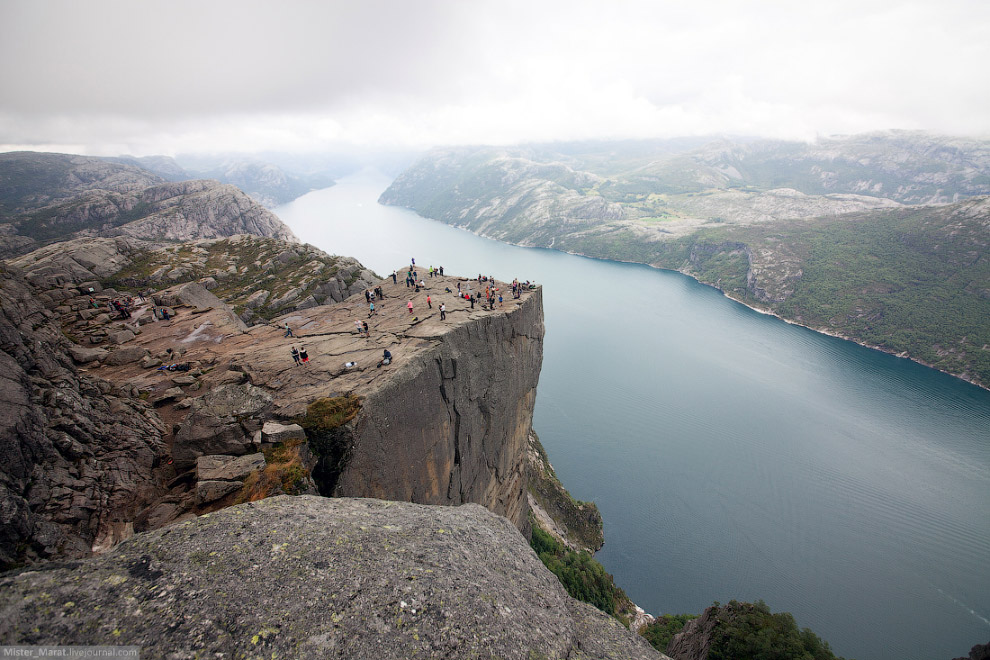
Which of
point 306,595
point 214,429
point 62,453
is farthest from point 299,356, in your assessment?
point 306,595

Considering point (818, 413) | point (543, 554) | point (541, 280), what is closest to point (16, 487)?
point (543, 554)

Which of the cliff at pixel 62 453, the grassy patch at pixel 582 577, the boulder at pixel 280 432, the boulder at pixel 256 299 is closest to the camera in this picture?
the cliff at pixel 62 453

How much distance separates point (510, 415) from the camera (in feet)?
108

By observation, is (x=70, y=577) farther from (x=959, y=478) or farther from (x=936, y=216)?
(x=936, y=216)

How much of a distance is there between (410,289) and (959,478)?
306ft

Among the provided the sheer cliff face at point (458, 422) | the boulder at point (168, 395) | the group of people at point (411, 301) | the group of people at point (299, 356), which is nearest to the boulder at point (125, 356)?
the boulder at point (168, 395)

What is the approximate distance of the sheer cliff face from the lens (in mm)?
19312

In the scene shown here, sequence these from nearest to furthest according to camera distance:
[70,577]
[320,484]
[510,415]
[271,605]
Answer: [70,577]
[271,605]
[320,484]
[510,415]

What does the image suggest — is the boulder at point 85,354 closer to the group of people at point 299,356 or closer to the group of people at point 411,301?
the group of people at point 411,301

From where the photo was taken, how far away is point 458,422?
26.0m

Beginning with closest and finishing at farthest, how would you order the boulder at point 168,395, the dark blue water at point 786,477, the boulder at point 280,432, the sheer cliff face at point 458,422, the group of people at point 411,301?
the boulder at point 280,432 < the boulder at point 168,395 < the sheer cliff face at point 458,422 < the group of people at point 411,301 < the dark blue water at point 786,477

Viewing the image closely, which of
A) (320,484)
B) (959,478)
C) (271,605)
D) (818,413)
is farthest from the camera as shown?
(818,413)

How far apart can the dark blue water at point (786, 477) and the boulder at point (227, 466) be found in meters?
47.9

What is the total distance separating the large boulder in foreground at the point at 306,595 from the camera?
782 centimetres
